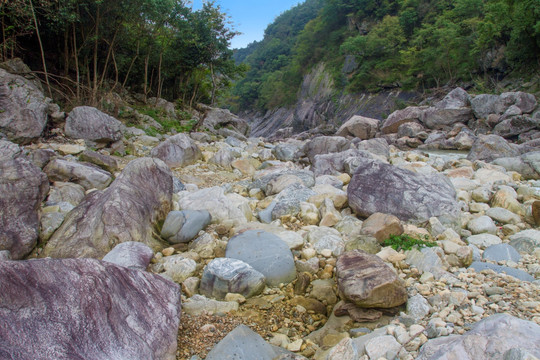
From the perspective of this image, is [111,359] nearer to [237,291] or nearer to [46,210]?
[237,291]

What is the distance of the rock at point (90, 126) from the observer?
819 centimetres

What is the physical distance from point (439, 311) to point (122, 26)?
42.9 ft

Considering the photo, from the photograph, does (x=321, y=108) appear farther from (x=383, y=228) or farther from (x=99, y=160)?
(x=383, y=228)

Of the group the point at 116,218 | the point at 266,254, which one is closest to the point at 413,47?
the point at 266,254

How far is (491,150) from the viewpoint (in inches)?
407

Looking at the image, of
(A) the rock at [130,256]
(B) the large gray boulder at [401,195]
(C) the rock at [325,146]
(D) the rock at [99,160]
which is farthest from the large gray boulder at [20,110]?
(C) the rock at [325,146]

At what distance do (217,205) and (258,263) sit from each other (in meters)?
1.69

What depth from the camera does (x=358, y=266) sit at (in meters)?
3.02

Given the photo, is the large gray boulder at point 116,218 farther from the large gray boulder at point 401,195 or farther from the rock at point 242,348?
the large gray boulder at point 401,195

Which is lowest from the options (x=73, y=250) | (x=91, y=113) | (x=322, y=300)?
(x=322, y=300)

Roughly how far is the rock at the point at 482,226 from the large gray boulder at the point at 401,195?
29cm

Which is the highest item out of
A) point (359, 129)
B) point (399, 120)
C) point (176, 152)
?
point (399, 120)

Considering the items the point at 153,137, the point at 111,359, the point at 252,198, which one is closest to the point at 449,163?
the point at 252,198

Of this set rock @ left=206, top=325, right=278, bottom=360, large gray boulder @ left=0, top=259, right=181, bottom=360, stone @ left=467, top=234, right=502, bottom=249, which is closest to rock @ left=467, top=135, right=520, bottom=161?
stone @ left=467, top=234, right=502, bottom=249
